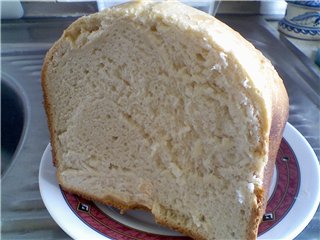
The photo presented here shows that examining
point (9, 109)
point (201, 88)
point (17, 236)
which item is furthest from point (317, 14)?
point (17, 236)

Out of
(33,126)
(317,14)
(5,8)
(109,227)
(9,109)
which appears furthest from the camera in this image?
(5,8)

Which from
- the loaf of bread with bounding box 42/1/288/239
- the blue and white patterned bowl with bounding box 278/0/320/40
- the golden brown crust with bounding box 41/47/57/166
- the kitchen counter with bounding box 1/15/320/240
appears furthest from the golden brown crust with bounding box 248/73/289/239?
the blue and white patterned bowl with bounding box 278/0/320/40

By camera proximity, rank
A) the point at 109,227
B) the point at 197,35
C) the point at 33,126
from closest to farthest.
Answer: the point at 197,35 → the point at 109,227 → the point at 33,126

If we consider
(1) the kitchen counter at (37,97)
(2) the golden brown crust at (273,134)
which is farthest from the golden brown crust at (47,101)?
(2) the golden brown crust at (273,134)

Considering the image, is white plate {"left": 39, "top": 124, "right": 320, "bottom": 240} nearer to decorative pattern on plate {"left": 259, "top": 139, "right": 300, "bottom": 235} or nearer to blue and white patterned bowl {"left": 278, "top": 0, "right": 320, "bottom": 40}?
decorative pattern on plate {"left": 259, "top": 139, "right": 300, "bottom": 235}

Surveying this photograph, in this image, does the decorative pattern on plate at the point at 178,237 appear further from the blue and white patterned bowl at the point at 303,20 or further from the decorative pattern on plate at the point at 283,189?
the blue and white patterned bowl at the point at 303,20

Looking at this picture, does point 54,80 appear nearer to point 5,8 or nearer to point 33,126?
point 33,126

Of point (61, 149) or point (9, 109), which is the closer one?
point (61, 149)
